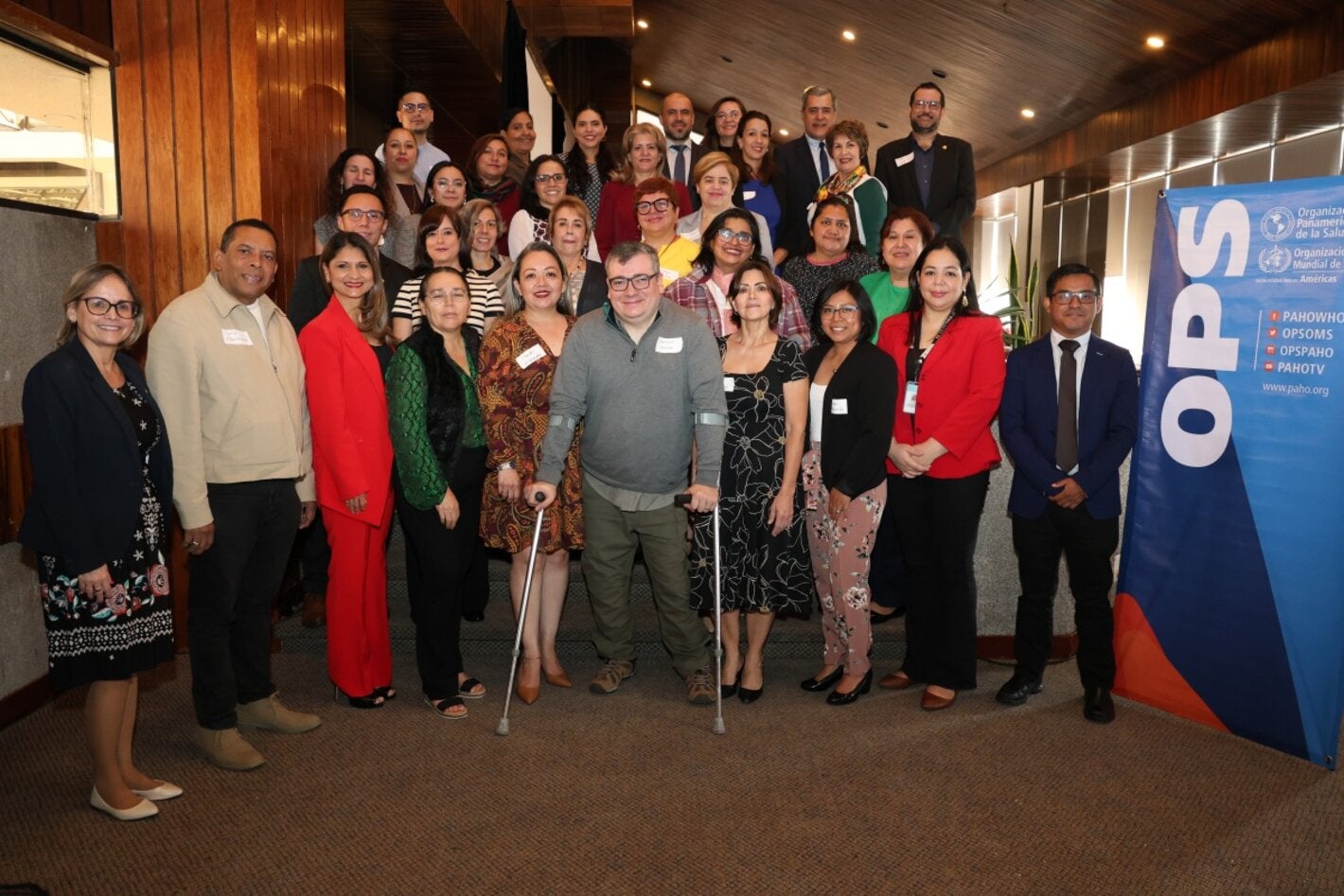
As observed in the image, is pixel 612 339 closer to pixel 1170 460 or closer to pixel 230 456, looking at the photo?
pixel 230 456

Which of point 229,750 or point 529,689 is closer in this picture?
point 229,750

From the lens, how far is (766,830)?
2764 millimetres

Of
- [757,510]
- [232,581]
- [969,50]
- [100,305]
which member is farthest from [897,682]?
[969,50]

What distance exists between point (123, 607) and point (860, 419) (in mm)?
2486

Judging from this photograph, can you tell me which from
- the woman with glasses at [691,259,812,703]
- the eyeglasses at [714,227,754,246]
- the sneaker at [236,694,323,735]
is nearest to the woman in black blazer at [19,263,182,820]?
the sneaker at [236,694,323,735]

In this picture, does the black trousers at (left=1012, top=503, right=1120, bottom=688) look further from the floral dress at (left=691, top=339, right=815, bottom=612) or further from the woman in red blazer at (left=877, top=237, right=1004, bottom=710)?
the floral dress at (left=691, top=339, right=815, bottom=612)

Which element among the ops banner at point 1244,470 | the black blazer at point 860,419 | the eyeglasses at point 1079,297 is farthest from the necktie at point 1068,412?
the black blazer at point 860,419

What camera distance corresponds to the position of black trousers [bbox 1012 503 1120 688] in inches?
141

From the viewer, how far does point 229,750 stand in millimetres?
3180

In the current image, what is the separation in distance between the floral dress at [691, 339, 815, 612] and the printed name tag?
71cm

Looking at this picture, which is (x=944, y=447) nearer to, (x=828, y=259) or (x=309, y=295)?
(x=828, y=259)

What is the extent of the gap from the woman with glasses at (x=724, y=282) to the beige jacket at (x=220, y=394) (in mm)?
1546

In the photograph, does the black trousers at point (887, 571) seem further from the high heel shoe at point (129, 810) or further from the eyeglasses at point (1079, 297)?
the high heel shoe at point (129, 810)

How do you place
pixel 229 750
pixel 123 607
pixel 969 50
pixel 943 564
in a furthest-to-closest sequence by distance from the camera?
pixel 969 50
pixel 943 564
pixel 229 750
pixel 123 607
